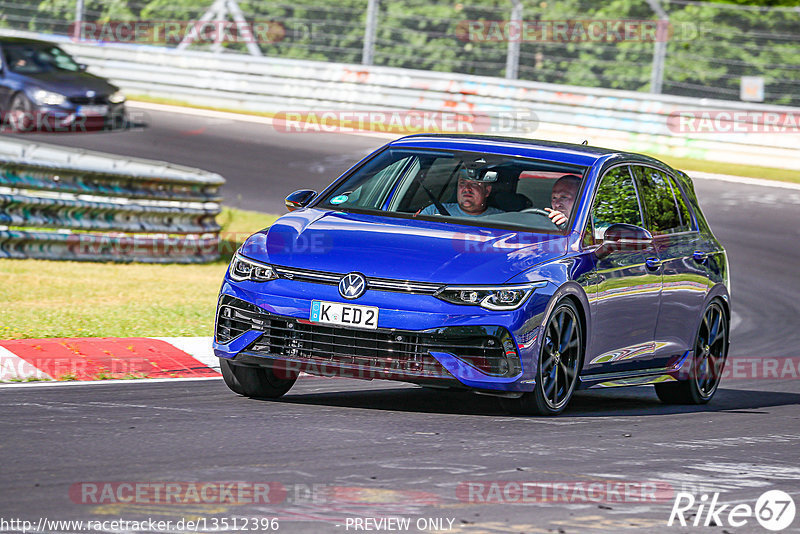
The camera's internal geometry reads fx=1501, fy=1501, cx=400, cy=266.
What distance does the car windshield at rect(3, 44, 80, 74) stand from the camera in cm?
2436

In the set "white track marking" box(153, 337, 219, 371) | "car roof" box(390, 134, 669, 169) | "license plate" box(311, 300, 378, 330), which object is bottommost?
"white track marking" box(153, 337, 219, 371)

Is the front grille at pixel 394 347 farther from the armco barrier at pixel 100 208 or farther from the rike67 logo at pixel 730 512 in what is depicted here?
the armco barrier at pixel 100 208

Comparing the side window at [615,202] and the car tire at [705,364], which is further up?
the side window at [615,202]

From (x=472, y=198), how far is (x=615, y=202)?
950 mm

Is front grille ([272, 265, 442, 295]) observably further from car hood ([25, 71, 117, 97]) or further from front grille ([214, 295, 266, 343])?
car hood ([25, 71, 117, 97])

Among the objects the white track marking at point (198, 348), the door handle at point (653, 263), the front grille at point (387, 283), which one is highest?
the front grille at point (387, 283)

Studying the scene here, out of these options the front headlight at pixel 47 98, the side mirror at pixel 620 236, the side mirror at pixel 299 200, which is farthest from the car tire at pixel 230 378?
the front headlight at pixel 47 98

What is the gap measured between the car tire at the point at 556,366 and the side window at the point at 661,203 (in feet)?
4.84

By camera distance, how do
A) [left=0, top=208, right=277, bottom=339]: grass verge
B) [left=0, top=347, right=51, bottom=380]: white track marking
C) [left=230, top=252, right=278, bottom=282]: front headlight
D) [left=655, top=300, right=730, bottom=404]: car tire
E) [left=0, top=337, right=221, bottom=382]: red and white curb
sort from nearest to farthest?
[left=230, top=252, right=278, bottom=282]: front headlight, [left=0, top=347, right=51, bottom=380]: white track marking, [left=0, top=337, right=221, bottom=382]: red and white curb, [left=655, top=300, right=730, bottom=404]: car tire, [left=0, top=208, right=277, bottom=339]: grass verge

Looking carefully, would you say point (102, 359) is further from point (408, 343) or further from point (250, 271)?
point (408, 343)

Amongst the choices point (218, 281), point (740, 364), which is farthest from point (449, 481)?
point (218, 281)

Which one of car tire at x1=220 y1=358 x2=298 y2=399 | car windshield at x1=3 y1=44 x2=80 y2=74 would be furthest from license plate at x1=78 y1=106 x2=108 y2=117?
car tire at x1=220 y1=358 x2=298 y2=399

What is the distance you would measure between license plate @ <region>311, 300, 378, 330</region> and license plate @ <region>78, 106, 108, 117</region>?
56.2 ft

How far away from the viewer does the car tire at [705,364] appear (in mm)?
10234
